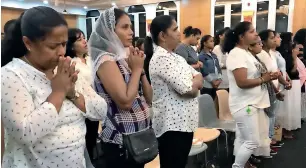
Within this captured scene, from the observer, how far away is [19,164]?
97 centimetres

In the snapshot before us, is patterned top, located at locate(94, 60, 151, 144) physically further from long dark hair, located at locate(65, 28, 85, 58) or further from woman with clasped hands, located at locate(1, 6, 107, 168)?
long dark hair, located at locate(65, 28, 85, 58)

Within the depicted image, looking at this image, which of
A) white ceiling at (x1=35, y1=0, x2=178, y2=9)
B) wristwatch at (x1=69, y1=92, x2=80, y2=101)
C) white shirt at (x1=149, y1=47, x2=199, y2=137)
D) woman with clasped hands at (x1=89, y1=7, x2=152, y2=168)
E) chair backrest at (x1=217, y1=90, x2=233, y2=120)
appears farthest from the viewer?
white ceiling at (x1=35, y1=0, x2=178, y2=9)

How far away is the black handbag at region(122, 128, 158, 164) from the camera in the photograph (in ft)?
4.39

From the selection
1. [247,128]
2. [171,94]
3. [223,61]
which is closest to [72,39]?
[171,94]

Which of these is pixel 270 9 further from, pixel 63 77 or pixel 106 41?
pixel 63 77

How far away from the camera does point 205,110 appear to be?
126 inches

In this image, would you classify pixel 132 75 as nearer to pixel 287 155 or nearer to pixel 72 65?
pixel 72 65

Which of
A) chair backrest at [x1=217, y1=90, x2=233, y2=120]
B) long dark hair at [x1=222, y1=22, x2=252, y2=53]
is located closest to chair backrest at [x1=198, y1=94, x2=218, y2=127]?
chair backrest at [x1=217, y1=90, x2=233, y2=120]

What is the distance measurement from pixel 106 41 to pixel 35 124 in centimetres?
62

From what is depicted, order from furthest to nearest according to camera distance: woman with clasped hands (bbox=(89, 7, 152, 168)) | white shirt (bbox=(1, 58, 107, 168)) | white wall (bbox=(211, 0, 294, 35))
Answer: white wall (bbox=(211, 0, 294, 35))
woman with clasped hands (bbox=(89, 7, 152, 168))
white shirt (bbox=(1, 58, 107, 168))

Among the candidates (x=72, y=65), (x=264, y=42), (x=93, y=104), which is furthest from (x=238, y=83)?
(x=72, y=65)

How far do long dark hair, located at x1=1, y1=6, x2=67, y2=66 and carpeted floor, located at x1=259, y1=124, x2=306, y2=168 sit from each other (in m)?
2.76

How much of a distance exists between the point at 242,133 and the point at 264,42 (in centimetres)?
145

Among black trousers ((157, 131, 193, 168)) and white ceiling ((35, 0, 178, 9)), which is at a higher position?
white ceiling ((35, 0, 178, 9))
